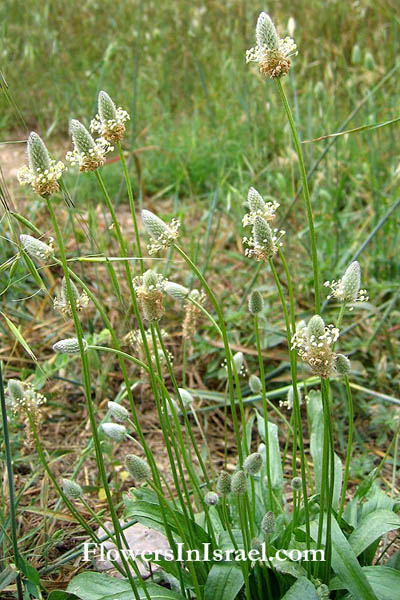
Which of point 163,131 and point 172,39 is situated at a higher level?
point 172,39

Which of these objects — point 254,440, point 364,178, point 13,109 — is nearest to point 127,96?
point 364,178

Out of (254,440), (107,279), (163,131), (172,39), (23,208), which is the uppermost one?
(172,39)

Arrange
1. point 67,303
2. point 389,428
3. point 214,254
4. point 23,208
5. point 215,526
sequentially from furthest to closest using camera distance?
point 23,208 < point 214,254 < point 389,428 < point 215,526 < point 67,303

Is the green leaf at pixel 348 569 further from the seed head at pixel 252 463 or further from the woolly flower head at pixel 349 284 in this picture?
the woolly flower head at pixel 349 284

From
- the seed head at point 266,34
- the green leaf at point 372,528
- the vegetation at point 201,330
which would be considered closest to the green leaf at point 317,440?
the vegetation at point 201,330

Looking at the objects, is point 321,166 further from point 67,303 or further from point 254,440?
point 67,303

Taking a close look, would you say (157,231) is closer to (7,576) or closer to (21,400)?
(21,400)

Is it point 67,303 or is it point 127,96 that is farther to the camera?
point 127,96
